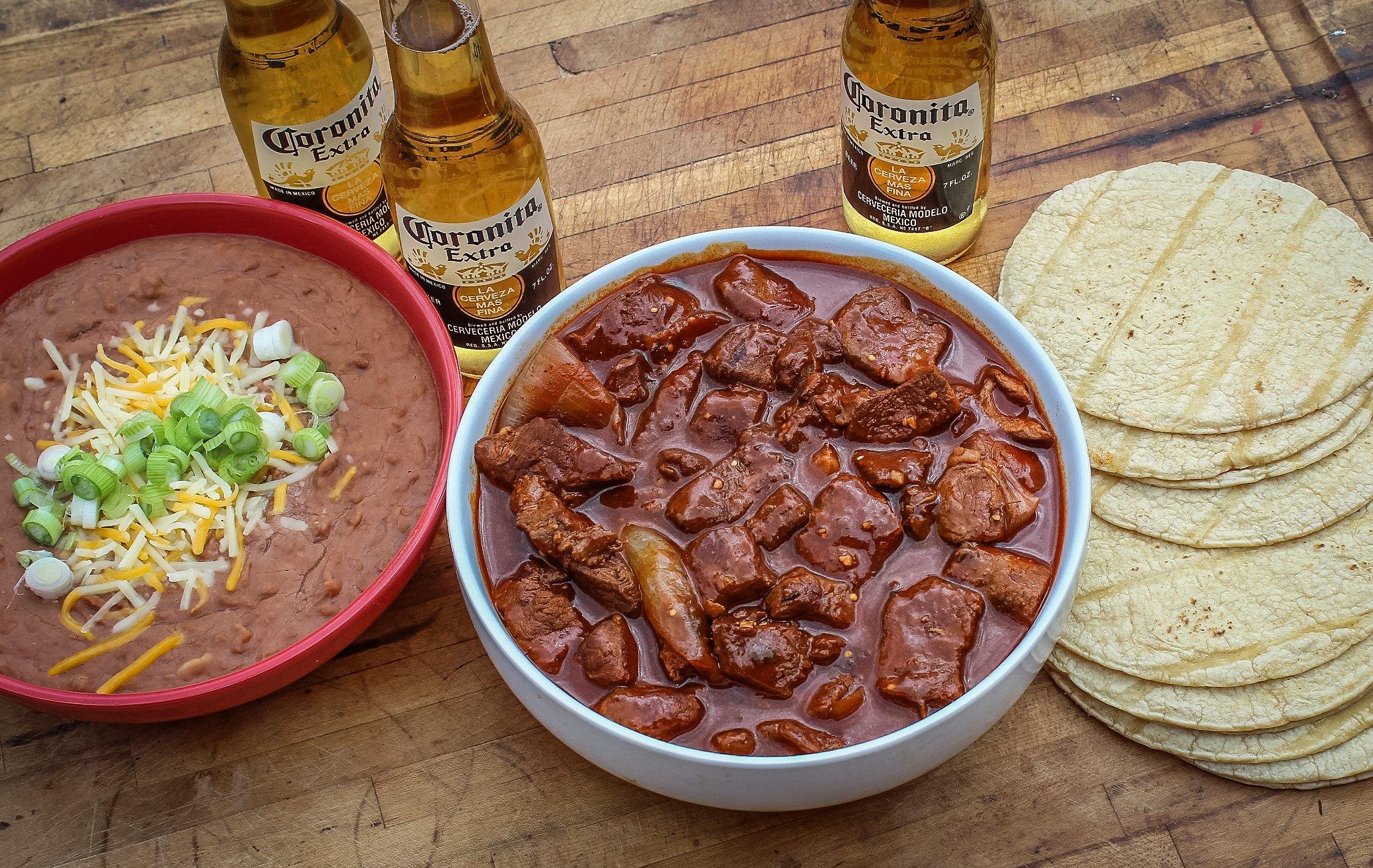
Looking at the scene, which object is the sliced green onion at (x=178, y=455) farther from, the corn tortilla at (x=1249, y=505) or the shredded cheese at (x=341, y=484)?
the corn tortilla at (x=1249, y=505)

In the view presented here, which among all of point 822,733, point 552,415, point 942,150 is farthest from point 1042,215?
point 822,733

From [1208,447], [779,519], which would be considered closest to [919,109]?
[1208,447]

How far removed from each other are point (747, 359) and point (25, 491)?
6.15 feet

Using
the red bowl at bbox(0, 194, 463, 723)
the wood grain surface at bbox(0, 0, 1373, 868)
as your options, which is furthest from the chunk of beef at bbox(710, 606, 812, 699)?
the red bowl at bbox(0, 194, 463, 723)

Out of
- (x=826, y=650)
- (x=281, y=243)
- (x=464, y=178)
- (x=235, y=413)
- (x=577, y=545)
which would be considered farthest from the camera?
(x=281, y=243)

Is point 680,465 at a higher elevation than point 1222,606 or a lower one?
higher

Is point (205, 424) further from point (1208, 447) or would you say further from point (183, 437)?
point (1208, 447)

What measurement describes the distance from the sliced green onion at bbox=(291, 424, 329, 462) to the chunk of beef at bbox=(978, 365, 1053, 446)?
1.68m

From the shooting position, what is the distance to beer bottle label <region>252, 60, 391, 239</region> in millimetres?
3713

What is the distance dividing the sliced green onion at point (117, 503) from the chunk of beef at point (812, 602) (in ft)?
5.48

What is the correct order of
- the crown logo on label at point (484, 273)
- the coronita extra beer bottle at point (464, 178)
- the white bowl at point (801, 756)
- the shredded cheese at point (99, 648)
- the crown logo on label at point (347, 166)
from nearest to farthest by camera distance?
the white bowl at point (801, 756), the shredded cheese at point (99, 648), the coronita extra beer bottle at point (464, 178), the crown logo on label at point (484, 273), the crown logo on label at point (347, 166)

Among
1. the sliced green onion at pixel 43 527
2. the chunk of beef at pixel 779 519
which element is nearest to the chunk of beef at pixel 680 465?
the chunk of beef at pixel 779 519

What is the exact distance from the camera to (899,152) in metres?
3.68

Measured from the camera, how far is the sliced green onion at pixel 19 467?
3.36 meters
